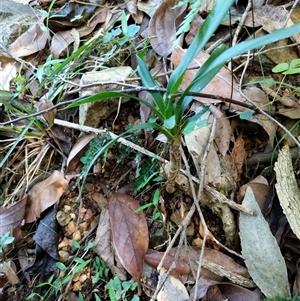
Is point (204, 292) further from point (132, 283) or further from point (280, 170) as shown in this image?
point (280, 170)

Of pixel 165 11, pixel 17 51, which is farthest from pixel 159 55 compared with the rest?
pixel 17 51

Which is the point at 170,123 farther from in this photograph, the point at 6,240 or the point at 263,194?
the point at 6,240

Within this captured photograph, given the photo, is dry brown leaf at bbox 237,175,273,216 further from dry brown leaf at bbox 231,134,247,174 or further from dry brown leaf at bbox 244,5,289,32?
dry brown leaf at bbox 244,5,289,32

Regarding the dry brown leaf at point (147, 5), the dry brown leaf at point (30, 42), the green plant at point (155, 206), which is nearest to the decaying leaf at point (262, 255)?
the green plant at point (155, 206)

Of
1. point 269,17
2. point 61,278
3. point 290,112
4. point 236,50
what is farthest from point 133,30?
point 61,278

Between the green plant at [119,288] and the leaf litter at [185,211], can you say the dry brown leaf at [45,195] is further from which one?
the green plant at [119,288]
